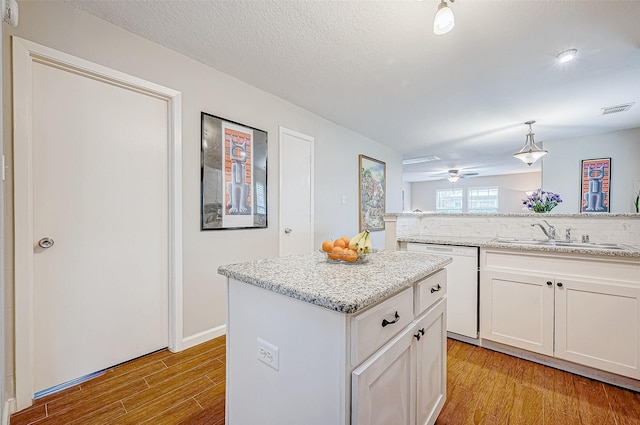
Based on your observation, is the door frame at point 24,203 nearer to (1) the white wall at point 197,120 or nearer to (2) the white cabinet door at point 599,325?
(1) the white wall at point 197,120

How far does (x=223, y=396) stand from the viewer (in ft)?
5.41

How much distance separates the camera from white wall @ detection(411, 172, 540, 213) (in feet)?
29.4

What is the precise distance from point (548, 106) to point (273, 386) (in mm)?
4001

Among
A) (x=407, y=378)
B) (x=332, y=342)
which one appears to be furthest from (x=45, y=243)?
Answer: (x=407, y=378)

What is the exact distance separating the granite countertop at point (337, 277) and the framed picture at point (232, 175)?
1.23 meters

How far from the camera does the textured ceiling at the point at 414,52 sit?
172cm

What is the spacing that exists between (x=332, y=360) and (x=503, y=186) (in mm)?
10697

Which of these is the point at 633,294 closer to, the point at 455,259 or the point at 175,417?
the point at 455,259

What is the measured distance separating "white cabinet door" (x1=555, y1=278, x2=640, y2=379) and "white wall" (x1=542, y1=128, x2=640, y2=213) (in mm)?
3552

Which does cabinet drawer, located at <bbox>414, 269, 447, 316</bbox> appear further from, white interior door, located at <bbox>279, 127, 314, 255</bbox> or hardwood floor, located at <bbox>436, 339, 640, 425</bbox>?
white interior door, located at <bbox>279, 127, 314, 255</bbox>

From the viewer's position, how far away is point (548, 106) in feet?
10.4

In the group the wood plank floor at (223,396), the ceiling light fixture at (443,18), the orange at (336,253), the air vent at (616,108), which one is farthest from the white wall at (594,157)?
the orange at (336,253)

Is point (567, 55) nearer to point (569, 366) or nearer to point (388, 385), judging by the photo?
point (569, 366)

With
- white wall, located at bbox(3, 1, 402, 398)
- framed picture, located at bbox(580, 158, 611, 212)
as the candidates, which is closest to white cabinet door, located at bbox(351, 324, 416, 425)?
white wall, located at bbox(3, 1, 402, 398)
